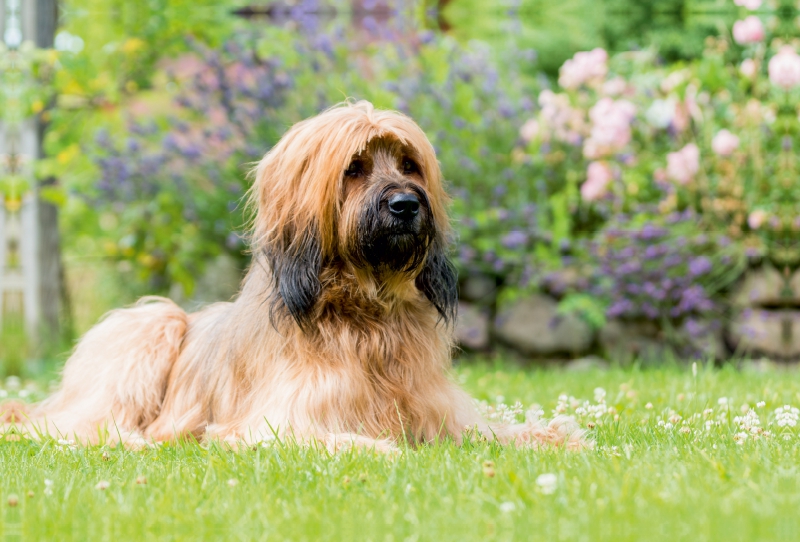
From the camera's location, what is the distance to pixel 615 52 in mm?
10711

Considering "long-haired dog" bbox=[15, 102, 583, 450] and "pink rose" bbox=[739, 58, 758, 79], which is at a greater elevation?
"pink rose" bbox=[739, 58, 758, 79]

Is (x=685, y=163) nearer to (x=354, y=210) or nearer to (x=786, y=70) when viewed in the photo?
(x=786, y=70)

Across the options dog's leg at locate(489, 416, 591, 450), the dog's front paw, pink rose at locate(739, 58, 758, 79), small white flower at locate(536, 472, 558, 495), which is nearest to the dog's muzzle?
the dog's front paw

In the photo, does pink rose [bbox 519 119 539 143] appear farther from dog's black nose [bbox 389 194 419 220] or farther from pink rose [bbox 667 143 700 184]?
dog's black nose [bbox 389 194 419 220]

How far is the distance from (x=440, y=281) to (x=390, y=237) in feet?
1.53

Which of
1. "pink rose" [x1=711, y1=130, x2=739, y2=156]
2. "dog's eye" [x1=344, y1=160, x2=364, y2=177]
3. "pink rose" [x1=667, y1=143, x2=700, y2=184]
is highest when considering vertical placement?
"dog's eye" [x1=344, y1=160, x2=364, y2=177]

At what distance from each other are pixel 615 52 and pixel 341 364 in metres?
7.99

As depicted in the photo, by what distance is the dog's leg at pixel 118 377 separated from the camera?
15.2ft

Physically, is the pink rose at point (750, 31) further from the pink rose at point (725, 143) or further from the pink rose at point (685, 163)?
the pink rose at point (685, 163)

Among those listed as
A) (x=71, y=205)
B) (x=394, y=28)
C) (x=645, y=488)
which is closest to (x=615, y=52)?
(x=394, y=28)

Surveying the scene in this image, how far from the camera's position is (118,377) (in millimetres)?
4727

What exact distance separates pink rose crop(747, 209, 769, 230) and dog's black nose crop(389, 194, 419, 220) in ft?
15.2

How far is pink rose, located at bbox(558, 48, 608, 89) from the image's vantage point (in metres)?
8.30

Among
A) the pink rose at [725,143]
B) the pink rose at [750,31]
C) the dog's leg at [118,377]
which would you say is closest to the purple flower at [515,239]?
the pink rose at [725,143]
